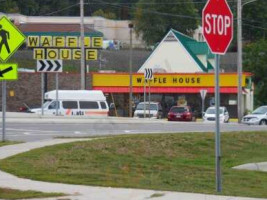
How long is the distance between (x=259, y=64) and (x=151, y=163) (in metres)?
60.6

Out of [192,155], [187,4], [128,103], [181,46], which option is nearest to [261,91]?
[181,46]

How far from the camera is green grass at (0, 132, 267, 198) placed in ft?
49.9

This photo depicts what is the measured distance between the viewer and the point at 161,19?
11381 cm

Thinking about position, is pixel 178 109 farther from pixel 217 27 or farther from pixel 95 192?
pixel 217 27

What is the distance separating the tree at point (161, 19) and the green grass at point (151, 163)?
89339 millimetres

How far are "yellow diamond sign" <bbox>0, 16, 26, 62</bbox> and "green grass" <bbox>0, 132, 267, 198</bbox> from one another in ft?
9.72

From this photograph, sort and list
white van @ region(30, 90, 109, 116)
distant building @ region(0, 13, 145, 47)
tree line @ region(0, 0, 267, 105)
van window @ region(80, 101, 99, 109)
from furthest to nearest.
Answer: distant building @ region(0, 13, 145, 47) < tree line @ region(0, 0, 267, 105) < van window @ region(80, 101, 99, 109) < white van @ region(30, 90, 109, 116)

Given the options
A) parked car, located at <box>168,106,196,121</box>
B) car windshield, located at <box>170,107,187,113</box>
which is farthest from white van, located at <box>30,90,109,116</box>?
car windshield, located at <box>170,107,187,113</box>

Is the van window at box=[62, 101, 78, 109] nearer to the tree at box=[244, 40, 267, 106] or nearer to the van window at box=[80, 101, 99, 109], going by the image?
the van window at box=[80, 101, 99, 109]

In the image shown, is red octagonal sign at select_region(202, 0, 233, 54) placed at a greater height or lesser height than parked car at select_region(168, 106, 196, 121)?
greater

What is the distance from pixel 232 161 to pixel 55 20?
9021cm

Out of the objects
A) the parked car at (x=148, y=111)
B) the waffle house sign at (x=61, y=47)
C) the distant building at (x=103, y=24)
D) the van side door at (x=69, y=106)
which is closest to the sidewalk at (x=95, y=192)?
the van side door at (x=69, y=106)

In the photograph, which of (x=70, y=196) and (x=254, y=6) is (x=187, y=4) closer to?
(x=254, y=6)

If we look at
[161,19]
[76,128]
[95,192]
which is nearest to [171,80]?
[76,128]
